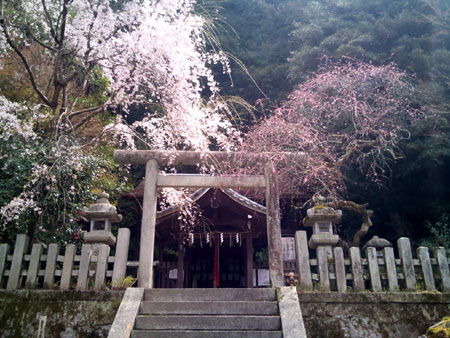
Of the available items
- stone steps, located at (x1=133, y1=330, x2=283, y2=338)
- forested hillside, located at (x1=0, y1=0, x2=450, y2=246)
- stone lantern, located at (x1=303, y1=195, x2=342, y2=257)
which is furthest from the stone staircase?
forested hillside, located at (x1=0, y1=0, x2=450, y2=246)

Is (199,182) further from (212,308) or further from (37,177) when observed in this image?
(37,177)

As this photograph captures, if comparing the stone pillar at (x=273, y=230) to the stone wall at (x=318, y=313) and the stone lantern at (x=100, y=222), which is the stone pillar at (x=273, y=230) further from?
the stone lantern at (x=100, y=222)

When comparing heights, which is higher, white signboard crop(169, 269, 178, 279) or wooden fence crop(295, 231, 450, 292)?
white signboard crop(169, 269, 178, 279)

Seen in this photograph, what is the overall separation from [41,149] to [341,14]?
15.3 metres

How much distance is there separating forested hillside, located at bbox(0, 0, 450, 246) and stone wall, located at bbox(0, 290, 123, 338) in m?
1.46

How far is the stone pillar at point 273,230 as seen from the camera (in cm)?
638

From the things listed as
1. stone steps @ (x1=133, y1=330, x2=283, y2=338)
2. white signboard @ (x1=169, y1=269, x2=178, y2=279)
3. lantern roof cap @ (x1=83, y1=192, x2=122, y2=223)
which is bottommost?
stone steps @ (x1=133, y1=330, x2=283, y2=338)

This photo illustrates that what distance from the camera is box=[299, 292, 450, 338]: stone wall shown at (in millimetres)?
5504

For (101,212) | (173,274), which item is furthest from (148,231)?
(173,274)

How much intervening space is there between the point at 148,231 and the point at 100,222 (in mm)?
1002

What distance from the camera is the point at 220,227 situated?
11.3 metres

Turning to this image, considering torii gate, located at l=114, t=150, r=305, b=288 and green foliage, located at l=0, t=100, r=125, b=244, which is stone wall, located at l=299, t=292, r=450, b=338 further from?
green foliage, located at l=0, t=100, r=125, b=244

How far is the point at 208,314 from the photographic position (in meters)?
5.32

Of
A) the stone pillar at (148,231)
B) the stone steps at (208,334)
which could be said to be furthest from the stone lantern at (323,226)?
the stone pillar at (148,231)
